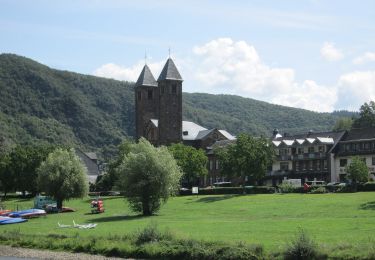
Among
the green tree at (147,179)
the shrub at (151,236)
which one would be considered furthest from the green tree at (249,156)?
the shrub at (151,236)

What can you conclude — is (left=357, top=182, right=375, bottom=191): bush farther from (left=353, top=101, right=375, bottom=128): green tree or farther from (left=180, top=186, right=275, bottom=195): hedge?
(left=353, top=101, right=375, bottom=128): green tree

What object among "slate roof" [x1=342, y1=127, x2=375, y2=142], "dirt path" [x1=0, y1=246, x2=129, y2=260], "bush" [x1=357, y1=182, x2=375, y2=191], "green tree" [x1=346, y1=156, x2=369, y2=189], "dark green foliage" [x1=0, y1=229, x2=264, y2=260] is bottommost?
"dirt path" [x1=0, y1=246, x2=129, y2=260]

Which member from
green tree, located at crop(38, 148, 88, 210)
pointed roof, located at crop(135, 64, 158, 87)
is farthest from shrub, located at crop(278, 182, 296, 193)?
pointed roof, located at crop(135, 64, 158, 87)

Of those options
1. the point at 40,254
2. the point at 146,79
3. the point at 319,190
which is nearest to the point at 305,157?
the point at 319,190

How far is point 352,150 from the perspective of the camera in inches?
3802

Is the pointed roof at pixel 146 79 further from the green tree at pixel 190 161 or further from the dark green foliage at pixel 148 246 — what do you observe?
the dark green foliage at pixel 148 246

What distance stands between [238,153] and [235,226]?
39.1m

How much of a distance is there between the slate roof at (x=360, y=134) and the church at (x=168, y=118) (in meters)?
25.4

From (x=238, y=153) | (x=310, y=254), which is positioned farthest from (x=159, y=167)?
(x=310, y=254)

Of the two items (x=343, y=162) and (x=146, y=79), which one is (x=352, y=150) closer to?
(x=343, y=162)

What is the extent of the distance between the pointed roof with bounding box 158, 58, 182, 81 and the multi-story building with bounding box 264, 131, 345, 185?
25.9 meters

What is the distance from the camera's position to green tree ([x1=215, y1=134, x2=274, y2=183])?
81.6m

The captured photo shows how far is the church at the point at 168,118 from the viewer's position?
394ft

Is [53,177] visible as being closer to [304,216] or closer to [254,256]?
[304,216]
